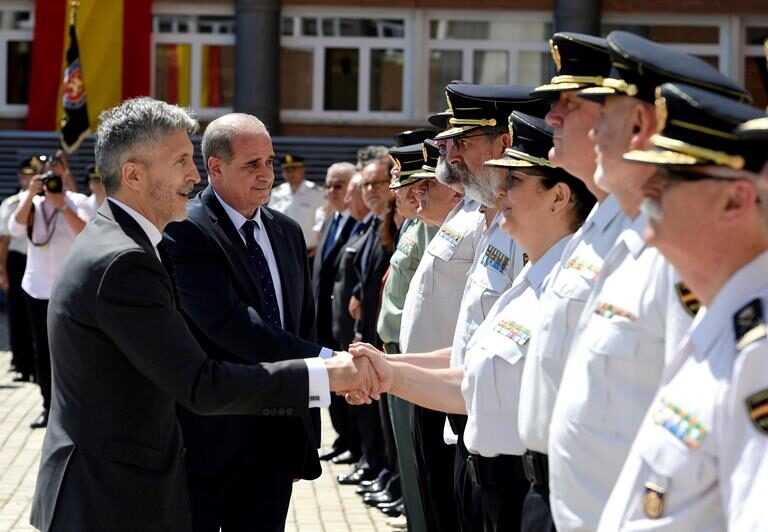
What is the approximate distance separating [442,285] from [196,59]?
1666 cm

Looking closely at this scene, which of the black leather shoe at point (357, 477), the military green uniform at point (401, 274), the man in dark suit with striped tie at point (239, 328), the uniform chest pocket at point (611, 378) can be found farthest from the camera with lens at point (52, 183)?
the uniform chest pocket at point (611, 378)

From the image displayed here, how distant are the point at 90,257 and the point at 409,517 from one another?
10.3 ft

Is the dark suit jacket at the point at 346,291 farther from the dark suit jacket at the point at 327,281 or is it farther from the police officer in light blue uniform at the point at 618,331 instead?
the police officer in light blue uniform at the point at 618,331

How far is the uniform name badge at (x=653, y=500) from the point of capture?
2.39 metres

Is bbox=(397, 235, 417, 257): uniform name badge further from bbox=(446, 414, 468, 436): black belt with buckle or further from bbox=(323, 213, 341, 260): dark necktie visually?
bbox=(323, 213, 341, 260): dark necktie

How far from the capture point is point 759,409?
86.4 inches

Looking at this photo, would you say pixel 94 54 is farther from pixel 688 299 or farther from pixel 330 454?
pixel 688 299

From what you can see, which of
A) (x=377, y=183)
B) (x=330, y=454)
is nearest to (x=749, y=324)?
(x=377, y=183)

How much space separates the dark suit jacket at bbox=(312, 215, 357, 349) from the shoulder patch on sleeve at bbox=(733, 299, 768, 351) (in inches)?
309

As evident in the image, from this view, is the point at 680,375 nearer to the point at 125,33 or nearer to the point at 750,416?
the point at 750,416

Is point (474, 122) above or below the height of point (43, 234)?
above

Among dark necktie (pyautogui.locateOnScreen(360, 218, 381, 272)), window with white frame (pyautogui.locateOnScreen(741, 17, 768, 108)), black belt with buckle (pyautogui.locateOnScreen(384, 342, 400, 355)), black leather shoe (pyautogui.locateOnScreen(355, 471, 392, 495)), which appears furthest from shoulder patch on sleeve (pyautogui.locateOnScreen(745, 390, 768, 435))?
window with white frame (pyautogui.locateOnScreen(741, 17, 768, 108))

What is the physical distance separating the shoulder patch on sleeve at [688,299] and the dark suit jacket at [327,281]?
7.31 meters

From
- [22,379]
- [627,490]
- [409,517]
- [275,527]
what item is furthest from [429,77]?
[627,490]
